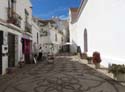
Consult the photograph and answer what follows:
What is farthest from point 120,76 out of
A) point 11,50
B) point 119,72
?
point 11,50

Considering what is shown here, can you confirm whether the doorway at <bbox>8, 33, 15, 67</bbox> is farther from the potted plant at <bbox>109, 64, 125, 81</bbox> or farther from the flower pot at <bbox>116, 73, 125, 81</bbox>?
the flower pot at <bbox>116, 73, 125, 81</bbox>

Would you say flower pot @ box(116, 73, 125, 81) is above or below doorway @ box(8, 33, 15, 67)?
below

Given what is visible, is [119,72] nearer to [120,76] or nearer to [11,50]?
[120,76]

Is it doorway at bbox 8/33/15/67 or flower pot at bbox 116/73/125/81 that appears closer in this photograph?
flower pot at bbox 116/73/125/81

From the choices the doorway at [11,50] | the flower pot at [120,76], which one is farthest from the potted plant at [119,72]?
the doorway at [11,50]

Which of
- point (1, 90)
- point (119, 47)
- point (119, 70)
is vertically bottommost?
point (1, 90)

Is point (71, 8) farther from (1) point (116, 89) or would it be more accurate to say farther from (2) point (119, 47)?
(1) point (116, 89)

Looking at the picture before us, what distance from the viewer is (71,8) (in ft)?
153

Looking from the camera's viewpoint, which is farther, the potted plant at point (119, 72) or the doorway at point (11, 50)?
the doorway at point (11, 50)

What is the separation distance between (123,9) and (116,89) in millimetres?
4594

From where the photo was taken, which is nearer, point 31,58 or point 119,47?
point 119,47

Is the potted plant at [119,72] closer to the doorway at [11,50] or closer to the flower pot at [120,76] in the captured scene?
the flower pot at [120,76]

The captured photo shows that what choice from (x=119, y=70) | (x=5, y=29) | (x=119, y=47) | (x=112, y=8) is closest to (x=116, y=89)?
(x=119, y=70)

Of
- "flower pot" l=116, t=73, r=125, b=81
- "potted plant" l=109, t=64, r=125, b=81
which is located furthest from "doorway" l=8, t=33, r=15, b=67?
"flower pot" l=116, t=73, r=125, b=81
